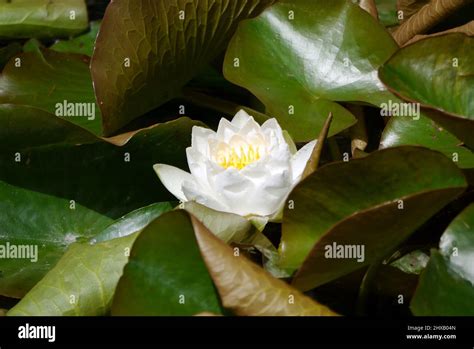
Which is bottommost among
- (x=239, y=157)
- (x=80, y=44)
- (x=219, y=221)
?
(x=219, y=221)

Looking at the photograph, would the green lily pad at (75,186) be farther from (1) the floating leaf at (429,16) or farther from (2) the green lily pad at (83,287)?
(1) the floating leaf at (429,16)

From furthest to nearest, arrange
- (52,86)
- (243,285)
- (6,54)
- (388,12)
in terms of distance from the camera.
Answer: (388,12), (6,54), (52,86), (243,285)

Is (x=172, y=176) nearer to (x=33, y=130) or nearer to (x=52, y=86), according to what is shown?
(x=33, y=130)

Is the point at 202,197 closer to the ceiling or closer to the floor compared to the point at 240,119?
closer to the floor

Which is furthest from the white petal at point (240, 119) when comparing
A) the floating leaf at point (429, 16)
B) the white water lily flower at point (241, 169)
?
the floating leaf at point (429, 16)

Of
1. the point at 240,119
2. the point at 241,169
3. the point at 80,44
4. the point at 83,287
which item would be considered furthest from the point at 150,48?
the point at 80,44

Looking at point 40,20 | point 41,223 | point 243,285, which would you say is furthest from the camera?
point 40,20

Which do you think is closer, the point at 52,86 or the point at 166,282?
the point at 166,282
